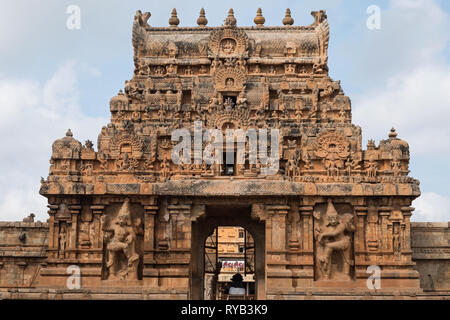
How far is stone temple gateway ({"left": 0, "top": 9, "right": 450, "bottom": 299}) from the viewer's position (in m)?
24.1

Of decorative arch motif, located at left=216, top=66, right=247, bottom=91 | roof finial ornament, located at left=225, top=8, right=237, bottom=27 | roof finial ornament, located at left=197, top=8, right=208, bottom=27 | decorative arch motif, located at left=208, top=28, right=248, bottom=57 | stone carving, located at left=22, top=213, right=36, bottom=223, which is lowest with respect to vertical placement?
stone carving, located at left=22, top=213, right=36, bottom=223

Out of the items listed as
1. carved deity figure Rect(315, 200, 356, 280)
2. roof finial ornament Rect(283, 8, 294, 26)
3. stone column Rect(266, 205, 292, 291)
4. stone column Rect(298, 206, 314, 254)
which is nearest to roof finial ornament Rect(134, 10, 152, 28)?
roof finial ornament Rect(283, 8, 294, 26)

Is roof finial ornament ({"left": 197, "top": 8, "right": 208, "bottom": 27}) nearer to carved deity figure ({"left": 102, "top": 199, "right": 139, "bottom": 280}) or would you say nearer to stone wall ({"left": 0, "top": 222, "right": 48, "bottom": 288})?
carved deity figure ({"left": 102, "top": 199, "right": 139, "bottom": 280})

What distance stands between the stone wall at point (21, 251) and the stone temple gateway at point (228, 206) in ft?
0.15

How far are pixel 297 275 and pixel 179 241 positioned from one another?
4689mm

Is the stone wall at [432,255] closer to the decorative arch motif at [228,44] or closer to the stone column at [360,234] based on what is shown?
the stone column at [360,234]

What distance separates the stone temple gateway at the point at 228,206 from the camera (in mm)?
24094

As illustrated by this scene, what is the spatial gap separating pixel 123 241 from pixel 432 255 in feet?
42.8

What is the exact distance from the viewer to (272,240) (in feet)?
→ 79.5

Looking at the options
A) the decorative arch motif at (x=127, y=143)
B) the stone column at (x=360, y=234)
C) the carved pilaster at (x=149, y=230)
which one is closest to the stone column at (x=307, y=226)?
the stone column at (x=360, y=234)

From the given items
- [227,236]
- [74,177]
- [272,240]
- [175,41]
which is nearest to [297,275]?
[272,240]

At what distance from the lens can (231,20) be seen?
29.9 metres
